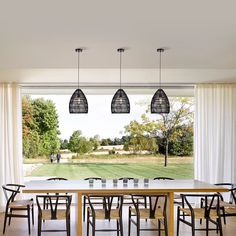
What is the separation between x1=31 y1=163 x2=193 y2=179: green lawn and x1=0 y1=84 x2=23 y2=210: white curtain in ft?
2.63

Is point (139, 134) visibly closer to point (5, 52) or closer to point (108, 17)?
point (5, 52)

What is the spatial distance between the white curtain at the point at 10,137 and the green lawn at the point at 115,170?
2.63ft

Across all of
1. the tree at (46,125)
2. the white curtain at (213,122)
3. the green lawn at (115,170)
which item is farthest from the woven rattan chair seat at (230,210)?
the tree at (46,125)

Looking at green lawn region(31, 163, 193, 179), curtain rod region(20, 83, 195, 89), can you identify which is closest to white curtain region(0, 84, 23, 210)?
curtain rod region(20, 83, 195, 89)

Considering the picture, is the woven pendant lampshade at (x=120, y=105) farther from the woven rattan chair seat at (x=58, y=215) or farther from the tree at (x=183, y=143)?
the tree at (x=183, y=143)

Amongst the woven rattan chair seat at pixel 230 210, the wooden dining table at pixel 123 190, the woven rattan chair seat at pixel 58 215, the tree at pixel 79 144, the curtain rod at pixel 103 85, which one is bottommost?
the woven rattan chair seat at pixel 230 210

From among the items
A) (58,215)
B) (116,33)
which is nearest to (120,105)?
A: (116,33)

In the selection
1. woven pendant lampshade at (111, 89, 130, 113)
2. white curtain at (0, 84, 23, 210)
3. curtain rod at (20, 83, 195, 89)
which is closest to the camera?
woven pendant lampshade at (111, 89, 130, 113)

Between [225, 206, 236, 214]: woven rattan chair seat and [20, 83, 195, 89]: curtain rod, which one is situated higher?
[20, 83, 195, 89]: curtain rod

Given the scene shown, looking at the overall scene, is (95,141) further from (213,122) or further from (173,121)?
(213,122)

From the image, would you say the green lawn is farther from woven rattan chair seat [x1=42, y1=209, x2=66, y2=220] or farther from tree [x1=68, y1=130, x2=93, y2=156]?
woven rattan chair seat [x1=42, y1=209, x2=66, y2=220]

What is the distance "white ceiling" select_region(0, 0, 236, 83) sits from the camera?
3.34 meters

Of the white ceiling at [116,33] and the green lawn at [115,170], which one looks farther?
the green lawn at [115,170]

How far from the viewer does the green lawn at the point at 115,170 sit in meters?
8.57
